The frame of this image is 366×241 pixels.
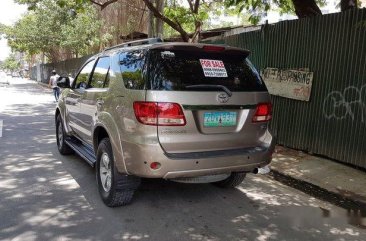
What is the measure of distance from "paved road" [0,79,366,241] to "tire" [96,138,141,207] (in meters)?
0.12

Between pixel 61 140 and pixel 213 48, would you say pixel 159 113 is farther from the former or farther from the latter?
pixel 61 140

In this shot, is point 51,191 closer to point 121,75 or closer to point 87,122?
point 87,122

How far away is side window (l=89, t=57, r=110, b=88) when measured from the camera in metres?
4.78

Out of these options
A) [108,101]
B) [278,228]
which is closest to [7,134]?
[108,101]

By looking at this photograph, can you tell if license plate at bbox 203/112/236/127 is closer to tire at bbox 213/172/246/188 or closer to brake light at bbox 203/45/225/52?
brake light at bbox 203/45/225/52

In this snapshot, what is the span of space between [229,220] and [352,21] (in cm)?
385

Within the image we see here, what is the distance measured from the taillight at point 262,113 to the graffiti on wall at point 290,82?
2.68 m

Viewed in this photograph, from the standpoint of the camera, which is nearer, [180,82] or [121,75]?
[180,82]

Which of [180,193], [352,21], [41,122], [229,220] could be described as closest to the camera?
[229,220]

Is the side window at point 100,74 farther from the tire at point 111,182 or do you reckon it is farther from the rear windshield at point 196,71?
the rear windshield at point 196,71

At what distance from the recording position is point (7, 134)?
29.5 feet

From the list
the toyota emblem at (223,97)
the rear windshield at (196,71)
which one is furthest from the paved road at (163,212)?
the rear windshield at (196,71)

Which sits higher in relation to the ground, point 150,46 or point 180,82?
point 150,46

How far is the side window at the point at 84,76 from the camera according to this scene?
5543 millimetres
